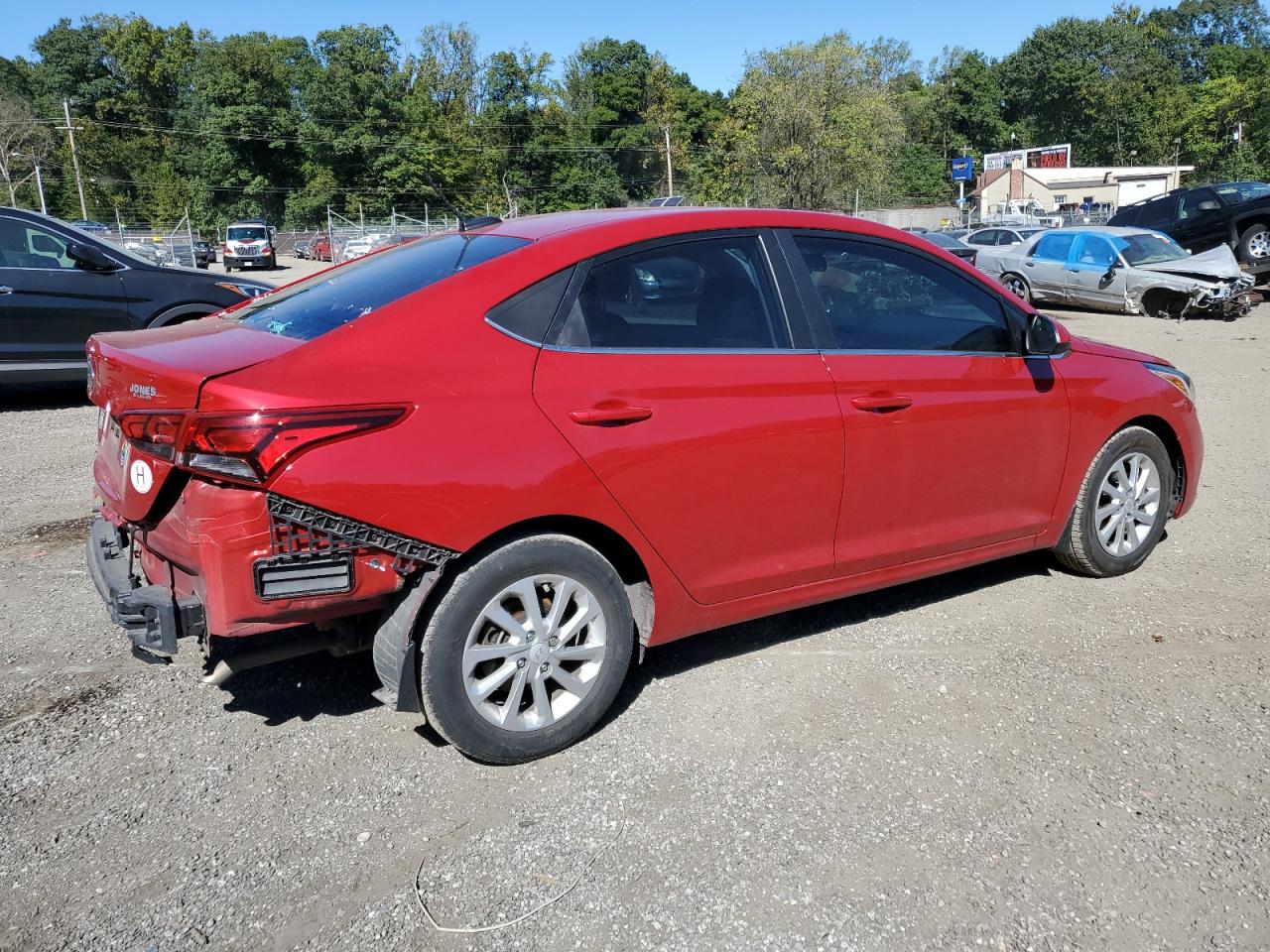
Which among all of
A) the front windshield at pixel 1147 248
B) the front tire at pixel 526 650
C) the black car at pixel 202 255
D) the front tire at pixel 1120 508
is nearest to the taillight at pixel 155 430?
the front tire at pixel 526 650

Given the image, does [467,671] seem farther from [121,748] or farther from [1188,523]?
[1188,523]

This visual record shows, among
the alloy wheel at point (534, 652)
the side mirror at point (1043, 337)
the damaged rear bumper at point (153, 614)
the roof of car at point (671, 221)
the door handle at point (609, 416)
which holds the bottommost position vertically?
the alloy wheel at point (534, 652)

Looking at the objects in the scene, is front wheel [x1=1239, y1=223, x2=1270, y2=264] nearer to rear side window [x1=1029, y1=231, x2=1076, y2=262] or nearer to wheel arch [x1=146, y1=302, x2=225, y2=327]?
rear side window [x1=1029, y1=231, x2=1076, y2=262]

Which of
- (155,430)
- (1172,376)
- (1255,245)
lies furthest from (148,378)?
(1255,245)

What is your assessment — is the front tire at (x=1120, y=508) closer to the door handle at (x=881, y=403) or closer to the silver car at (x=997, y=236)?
the door handle at (x=881, y=403)

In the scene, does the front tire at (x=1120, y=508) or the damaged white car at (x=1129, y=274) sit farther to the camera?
the damaged white car at (x=1129, y=274)

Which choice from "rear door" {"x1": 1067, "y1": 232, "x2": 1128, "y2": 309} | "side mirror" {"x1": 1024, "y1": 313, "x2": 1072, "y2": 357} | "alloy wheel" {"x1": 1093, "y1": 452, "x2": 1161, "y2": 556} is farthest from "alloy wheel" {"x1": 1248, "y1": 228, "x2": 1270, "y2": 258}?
"side mirror" {"x1": 1024, "y1": 313, "x2": 1072, "y2": 357}

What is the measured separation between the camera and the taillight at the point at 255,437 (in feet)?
8.90

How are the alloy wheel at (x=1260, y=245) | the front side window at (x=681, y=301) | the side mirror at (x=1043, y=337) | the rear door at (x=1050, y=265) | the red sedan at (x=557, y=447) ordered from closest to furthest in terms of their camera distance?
the red sedan at (x=557, y=447)
the front side window at (x=681, y=301)
the side mirror at (x=1043, y=337)
the rear door at (x=1050, y=265)
the alloy wheel at (x=1260, y=245)

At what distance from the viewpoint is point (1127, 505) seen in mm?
4805

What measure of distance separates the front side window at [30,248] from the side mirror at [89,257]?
8 centimetres

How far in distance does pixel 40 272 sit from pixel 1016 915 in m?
8.97

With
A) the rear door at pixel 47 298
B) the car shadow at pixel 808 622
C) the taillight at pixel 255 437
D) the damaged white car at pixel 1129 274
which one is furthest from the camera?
the damaged white car at pixel 1129 274

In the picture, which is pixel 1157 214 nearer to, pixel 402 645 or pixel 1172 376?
Result: pixel 1172 376
